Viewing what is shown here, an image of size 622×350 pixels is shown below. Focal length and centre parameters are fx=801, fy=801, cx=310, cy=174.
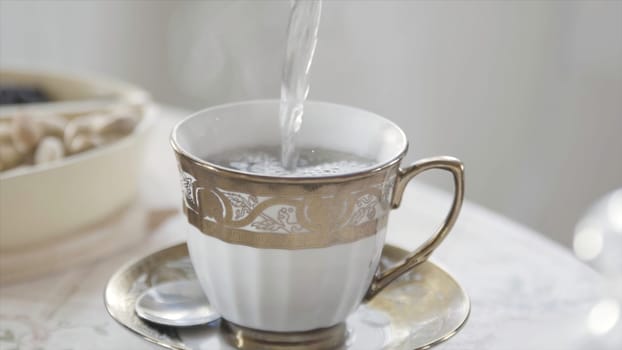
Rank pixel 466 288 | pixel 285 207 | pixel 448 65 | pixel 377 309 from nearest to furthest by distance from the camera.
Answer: pixel 285 207
pixel 377 309
pixel 466 288
pixel 448 65

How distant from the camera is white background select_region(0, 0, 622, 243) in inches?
67.3

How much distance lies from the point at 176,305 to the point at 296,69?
0.70 feet

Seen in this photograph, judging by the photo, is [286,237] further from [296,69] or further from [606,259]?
[606,259]

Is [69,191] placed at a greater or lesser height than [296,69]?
lesser

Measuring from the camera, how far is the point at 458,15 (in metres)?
1.78

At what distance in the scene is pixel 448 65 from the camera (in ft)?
6.08

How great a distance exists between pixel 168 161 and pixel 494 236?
17.4 inches

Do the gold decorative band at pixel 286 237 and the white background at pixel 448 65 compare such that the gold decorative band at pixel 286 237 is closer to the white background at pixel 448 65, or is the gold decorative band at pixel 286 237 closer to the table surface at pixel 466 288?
the table surface at pixel 466 288

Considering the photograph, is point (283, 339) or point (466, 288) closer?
point (283, 339)

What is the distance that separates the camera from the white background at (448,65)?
1.71 meters

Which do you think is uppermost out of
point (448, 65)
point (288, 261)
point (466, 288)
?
point (288, 261)

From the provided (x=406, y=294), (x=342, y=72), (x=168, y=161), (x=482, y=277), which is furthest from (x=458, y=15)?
(x=406, y=294)

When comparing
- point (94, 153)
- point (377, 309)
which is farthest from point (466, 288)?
point (94, 153)

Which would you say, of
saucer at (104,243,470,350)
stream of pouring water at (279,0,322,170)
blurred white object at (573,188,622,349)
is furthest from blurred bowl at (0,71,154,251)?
blurred white object at (573,188,622,349)
